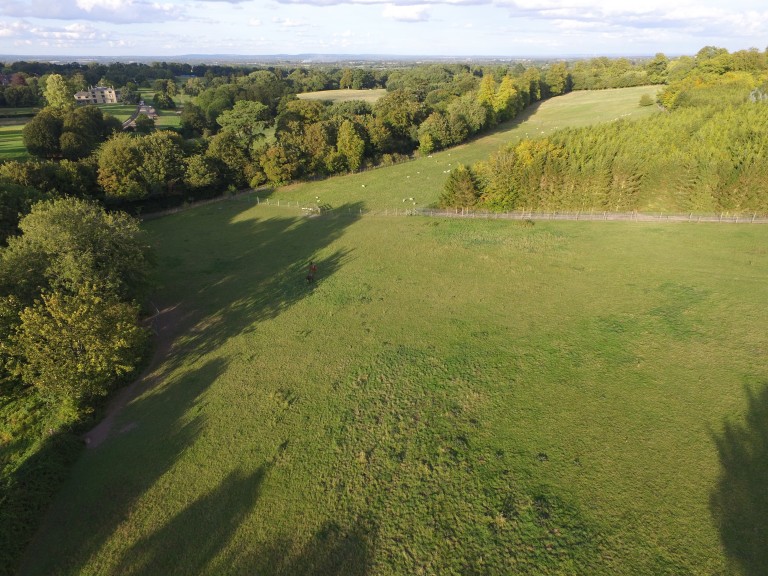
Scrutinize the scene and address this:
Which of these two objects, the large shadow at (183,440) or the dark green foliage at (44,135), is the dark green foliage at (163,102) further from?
the large shadow at (183,440)

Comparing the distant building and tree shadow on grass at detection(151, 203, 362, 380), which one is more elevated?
the distant building

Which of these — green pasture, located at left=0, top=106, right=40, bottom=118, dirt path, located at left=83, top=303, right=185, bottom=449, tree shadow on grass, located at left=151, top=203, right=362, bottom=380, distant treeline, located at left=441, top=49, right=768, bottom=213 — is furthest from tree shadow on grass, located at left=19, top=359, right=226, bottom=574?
green pasture, located at left=0, top=106, right=40, bottom=118

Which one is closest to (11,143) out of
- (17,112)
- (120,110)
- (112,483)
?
(17,112)

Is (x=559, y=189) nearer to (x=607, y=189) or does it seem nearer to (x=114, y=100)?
(x=607, y=189)

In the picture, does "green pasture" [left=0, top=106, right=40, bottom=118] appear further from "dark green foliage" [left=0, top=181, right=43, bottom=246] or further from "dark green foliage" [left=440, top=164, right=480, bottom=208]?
"dark green foliage" [left=440, top=164, right=480, bottom=208]

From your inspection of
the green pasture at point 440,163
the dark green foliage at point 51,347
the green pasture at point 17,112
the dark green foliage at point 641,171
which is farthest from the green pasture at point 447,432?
the green pasture at point 17,112

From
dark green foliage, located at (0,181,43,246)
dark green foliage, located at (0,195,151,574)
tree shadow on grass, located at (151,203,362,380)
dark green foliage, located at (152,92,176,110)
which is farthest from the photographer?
dark green foliage, located at (152,92,176,110)
